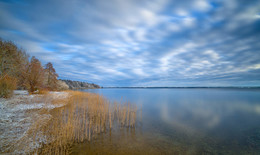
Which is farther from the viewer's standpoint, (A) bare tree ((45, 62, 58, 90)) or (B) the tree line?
(A) bare tree ((45, 62, 58, 90))

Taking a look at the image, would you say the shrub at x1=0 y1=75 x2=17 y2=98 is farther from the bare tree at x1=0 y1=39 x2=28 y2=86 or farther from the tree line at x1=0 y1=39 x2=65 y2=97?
the bare tree at x1=0 y1=39 x2=28 y2=86

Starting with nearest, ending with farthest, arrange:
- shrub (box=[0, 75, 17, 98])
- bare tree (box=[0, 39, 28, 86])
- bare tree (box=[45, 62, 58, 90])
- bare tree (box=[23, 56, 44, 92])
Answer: shrub (box=[0, 75, 17, 98])
bare tree (box=[0, 39, 28, 86])
bare tree (box=[23, 56, 44, 92])
bare tree (box=[45, 62, 58, 90])

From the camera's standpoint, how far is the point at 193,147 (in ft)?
19.0

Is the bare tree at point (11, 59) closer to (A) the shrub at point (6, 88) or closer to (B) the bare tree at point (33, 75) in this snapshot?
(B) the bare tree at point (33, 75)

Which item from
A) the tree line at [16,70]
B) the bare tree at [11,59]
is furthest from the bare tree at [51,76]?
the bare tree at [11,59]

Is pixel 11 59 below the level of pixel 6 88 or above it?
above

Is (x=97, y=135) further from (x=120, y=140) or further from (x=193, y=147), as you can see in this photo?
(x=193, y=147)

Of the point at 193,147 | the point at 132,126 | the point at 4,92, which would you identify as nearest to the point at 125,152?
the point at 132,126

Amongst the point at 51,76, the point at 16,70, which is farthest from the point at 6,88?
the point at 51,76

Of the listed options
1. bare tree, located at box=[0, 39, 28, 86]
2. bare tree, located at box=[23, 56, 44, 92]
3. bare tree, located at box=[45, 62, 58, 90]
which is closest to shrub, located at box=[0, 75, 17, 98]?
bare tree, located at box=[0, 39, 28, 86]

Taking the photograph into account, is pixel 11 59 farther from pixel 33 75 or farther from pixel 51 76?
pixel 51 76

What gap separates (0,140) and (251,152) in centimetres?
1191

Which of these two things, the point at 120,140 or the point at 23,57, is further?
the point at 23,57

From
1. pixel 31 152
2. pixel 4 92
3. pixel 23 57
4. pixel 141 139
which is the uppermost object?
pixel 23 57
